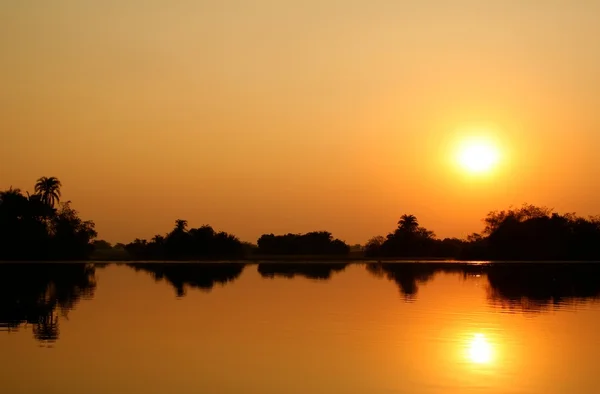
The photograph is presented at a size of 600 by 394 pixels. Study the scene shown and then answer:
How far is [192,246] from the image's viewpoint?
138 m

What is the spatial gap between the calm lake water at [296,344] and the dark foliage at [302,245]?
127 m

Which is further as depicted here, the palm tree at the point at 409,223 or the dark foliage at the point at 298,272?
the palm tree at the point at 409,223

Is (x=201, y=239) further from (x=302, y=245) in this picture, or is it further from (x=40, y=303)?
(x=40, y=303)

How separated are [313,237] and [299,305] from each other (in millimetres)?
134995

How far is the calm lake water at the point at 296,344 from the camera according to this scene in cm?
1812

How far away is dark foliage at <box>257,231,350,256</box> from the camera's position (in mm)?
171375

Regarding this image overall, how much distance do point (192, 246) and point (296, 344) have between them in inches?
4541

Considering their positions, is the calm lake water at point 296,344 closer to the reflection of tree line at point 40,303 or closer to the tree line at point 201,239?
the reflection of tree line at point 40,303

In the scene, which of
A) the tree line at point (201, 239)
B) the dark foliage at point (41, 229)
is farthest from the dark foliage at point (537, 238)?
the dark foliage at point (41, 229)

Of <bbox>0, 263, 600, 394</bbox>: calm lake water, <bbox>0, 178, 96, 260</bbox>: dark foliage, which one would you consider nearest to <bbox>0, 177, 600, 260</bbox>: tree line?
<bbox>0, 178, 96, 260</bbox>: dark foliage

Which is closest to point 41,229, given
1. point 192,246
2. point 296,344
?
point 192,246

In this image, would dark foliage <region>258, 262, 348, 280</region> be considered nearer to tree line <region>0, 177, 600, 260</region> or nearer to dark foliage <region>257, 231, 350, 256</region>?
tree line <region>0, 177, 600, 260</region>

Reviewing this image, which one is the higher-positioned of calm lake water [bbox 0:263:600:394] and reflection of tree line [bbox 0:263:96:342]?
reflection of tree line [bbox 0:263:96:342]

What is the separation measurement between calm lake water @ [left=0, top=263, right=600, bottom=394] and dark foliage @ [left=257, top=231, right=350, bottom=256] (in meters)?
127
